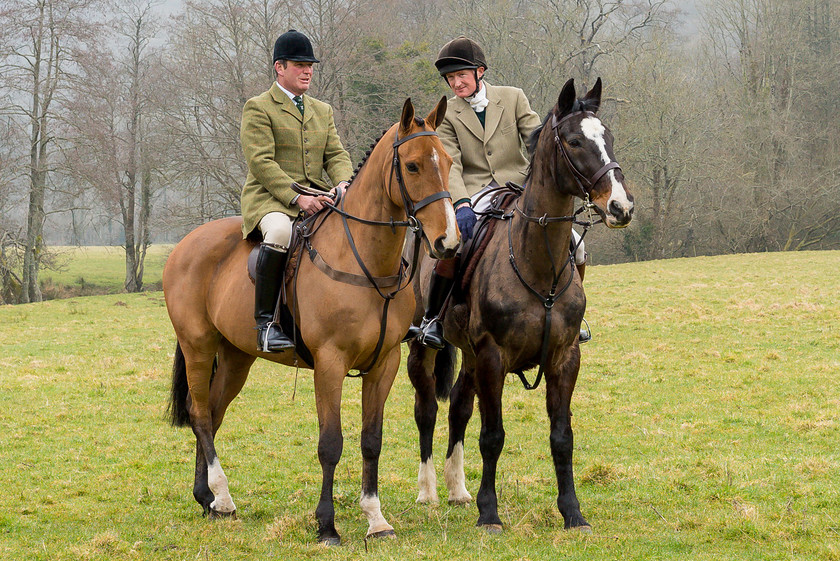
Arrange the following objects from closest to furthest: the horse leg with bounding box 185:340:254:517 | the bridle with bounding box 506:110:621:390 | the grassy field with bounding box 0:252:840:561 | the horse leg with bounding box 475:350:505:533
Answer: the bridle with bounding box 506:110:621:390 → the grassy field with bounding box 0:252:840:561 → the horse leg with bounding box 475:350:505:533 → the horse leg with bounding box 185:340:254:517

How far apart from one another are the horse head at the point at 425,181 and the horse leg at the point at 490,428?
1251 millimetres

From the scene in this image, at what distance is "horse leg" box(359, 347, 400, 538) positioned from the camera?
598 cm

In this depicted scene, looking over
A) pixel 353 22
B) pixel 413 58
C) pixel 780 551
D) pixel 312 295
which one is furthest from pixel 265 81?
pixel 780 551

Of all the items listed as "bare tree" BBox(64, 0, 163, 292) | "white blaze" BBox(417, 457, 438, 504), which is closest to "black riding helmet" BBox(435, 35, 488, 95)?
"white blaze" BBox(417, 457, 438, 504)

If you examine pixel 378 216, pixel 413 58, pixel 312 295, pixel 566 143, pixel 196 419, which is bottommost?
pixel 196 419

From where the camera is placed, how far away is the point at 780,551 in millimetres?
5367

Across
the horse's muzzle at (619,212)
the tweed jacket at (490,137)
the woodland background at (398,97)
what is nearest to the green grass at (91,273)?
the woodland background at (398,97)

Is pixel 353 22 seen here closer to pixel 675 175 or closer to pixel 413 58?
pixel 413 58

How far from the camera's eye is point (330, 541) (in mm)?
5699

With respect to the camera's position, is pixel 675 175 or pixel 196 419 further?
pixel 675 175

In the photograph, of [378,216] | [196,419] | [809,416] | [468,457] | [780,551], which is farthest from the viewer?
[809,416]

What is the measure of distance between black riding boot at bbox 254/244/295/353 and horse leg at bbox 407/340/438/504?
1617 millimetres

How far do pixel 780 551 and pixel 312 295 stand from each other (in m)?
3.59

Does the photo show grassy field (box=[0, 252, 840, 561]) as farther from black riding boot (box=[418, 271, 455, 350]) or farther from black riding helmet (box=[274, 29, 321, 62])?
black riding helmet (box=[274, 29, 321, 62])
